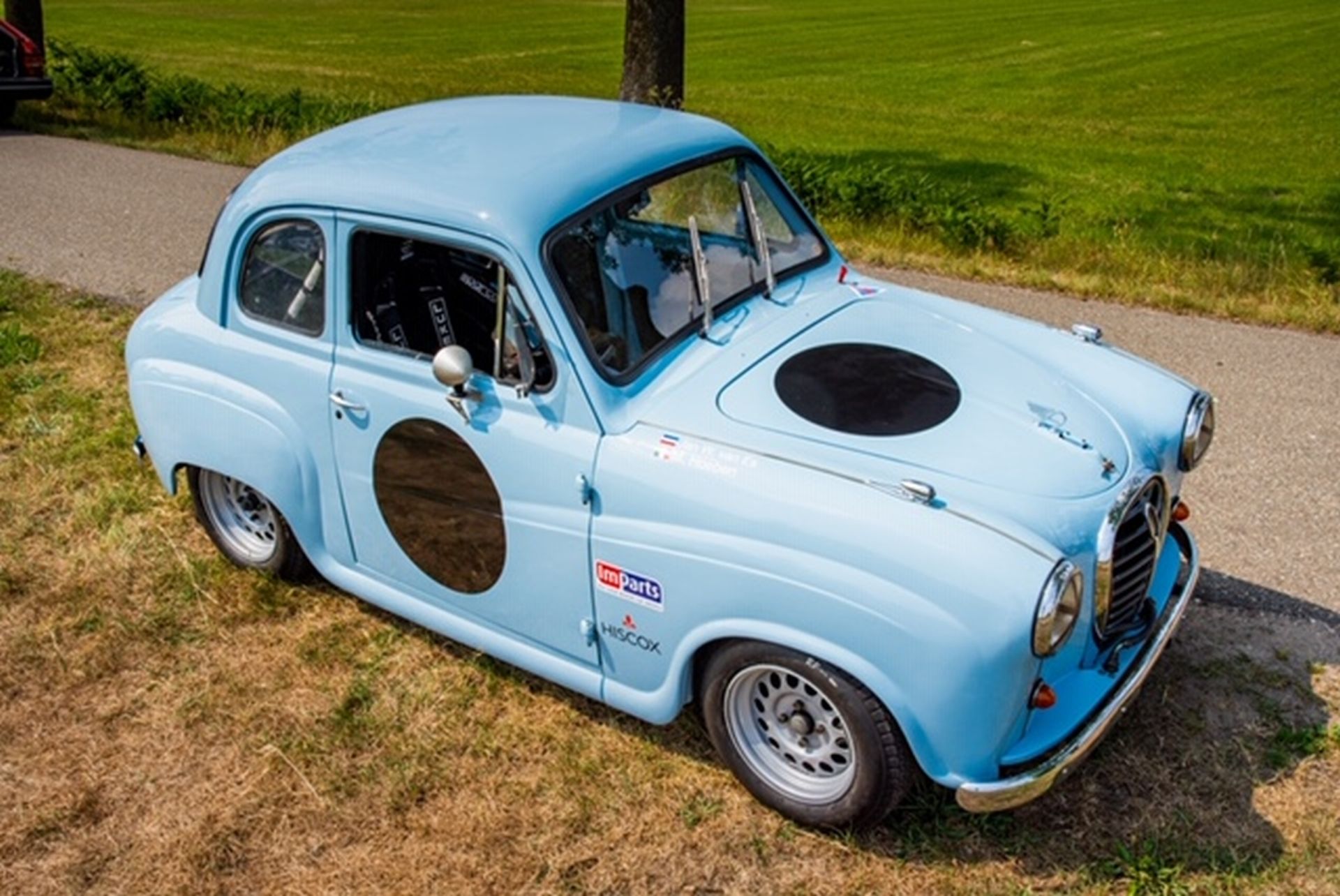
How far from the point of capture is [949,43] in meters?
30.8

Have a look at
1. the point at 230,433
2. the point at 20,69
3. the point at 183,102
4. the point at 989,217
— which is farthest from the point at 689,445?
the point at 20,69

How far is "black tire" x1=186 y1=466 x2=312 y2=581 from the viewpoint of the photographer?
4.78m

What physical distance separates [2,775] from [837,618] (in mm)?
2767

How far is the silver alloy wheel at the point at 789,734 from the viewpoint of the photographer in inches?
139

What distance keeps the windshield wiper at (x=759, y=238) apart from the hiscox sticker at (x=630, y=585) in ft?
4.00

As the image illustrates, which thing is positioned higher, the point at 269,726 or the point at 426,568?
the point at 426,568

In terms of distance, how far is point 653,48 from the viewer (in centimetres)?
1151

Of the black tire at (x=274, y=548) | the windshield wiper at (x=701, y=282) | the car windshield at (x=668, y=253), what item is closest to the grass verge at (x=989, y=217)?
the car windshield at (x=668, y=253)

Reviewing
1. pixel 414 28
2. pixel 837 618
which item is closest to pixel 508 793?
pixel 837 618

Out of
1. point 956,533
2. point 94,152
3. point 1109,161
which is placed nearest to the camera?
point 956,533

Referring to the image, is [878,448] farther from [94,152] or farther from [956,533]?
[94,152]

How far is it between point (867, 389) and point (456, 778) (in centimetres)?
178

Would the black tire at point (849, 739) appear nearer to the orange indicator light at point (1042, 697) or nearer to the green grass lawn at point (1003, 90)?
the orange indicator light at point (1042, 697)

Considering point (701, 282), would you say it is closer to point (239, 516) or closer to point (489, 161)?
point (489, 161)
